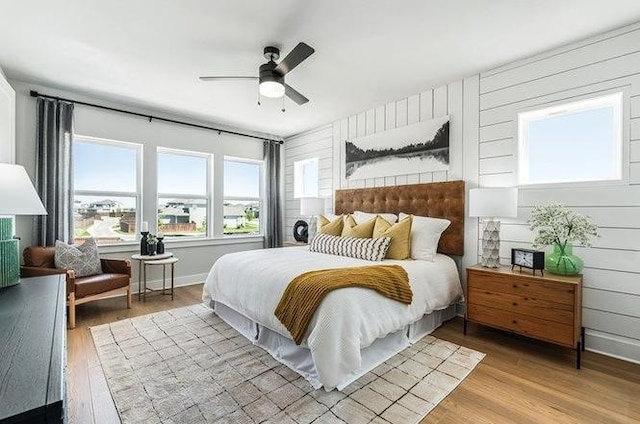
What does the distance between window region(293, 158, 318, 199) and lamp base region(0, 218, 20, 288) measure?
4086mm

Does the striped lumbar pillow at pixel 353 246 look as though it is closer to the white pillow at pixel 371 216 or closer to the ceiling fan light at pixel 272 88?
the white pillow at pixel 371 216

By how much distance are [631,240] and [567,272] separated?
542 mm

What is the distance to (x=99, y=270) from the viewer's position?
3.61 metres

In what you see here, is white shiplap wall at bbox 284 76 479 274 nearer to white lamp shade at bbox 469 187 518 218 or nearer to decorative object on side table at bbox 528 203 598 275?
white lamp shade at bbox 469 187 518 218

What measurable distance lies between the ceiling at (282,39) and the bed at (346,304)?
54.9 inches

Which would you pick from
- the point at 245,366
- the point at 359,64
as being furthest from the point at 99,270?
the point at 359,64

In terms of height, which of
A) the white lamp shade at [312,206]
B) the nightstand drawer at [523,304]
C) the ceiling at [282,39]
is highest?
the ceiling at [282,39]

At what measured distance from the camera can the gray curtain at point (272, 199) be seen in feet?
18.6

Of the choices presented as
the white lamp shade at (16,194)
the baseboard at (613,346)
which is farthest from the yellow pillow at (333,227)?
the white lamp shade at (16,194)

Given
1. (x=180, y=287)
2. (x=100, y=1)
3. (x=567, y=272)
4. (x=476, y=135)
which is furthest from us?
(x=180, y=287)

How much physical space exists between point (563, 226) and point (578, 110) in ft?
3.78

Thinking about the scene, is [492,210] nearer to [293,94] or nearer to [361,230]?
[361,230]

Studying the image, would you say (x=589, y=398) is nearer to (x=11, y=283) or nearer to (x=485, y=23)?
(x=485, y=23)

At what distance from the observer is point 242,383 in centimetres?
207
